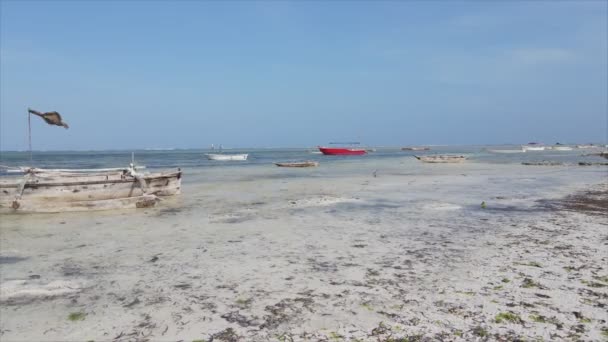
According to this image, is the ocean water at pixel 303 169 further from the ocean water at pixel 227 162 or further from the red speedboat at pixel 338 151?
the red speedboat at pixel 338 151

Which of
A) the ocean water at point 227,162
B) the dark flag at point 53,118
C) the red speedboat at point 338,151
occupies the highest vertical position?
the dark flag at point 53,118

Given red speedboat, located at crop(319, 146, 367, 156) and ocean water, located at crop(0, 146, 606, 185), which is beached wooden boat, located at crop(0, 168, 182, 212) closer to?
ocean water, located at crop(0, 146, 606, 185)

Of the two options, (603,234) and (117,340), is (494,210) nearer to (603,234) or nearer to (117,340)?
(603,234)

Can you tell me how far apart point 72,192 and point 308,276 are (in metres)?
11.7

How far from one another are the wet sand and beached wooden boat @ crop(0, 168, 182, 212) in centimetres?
115

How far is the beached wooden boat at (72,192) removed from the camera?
47.3 ft

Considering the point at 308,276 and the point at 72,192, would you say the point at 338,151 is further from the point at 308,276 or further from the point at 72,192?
the point at 308,276

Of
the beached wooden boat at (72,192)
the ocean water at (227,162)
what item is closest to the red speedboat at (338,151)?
the ocean water at (227,162)

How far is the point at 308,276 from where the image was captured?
6859 millimetres

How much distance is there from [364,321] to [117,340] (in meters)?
2.75

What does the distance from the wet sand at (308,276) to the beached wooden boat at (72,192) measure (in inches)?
45.3

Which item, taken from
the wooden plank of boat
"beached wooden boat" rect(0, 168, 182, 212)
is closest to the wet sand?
the wooden plank of boat

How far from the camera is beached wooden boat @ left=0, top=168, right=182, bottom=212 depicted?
14.4 metres

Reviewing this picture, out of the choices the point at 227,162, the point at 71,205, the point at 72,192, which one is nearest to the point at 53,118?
the point at 72,192
